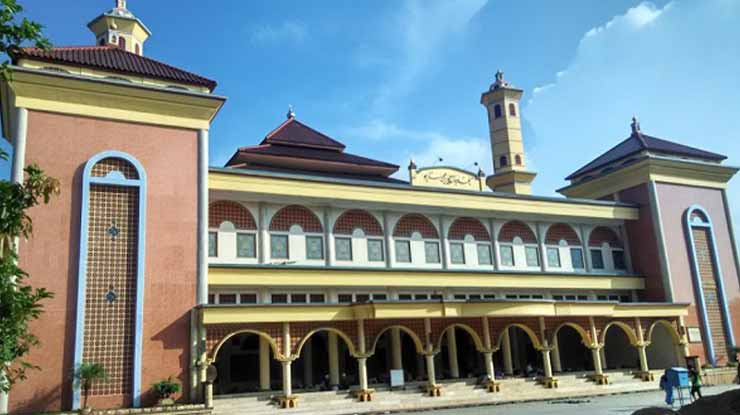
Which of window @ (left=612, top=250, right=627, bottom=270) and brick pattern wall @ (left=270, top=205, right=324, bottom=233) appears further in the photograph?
window @ (left=612, top=250, right=627, bottom=270)

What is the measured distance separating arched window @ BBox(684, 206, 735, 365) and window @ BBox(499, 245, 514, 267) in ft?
27.3

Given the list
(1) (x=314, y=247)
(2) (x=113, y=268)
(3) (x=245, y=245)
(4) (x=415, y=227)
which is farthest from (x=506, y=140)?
(2) (x=113, y=268)

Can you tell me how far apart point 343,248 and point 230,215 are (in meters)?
4.25

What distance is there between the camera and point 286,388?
18.3 metres

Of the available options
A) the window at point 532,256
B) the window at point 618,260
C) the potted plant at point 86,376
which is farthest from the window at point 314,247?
the window at point 618,260

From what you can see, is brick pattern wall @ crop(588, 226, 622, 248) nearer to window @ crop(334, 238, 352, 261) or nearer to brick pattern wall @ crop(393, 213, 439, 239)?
brick pattern wall @ crop(393, 213, 439, 239)

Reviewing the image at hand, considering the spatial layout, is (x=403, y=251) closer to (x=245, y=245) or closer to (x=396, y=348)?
(x=396, y=348)

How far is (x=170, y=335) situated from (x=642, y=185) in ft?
69.6

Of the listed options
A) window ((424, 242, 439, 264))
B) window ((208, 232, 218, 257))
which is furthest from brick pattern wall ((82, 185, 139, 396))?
window ((424, 242, 439, 264))

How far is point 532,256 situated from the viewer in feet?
88.1

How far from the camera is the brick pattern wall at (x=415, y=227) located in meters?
24.5

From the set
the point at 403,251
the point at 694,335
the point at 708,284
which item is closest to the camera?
the point at 403,251

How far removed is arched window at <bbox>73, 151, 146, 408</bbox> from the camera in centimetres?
1681

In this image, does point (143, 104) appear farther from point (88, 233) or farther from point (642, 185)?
point (642, 185)
